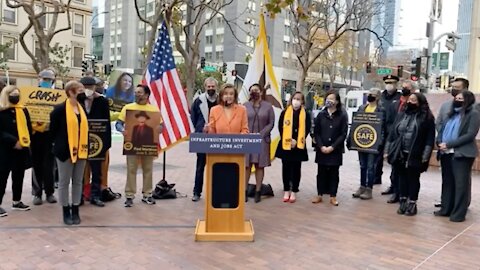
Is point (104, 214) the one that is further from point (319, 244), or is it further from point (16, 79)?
point (16, 79)

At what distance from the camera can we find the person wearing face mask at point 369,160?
8.42 metres

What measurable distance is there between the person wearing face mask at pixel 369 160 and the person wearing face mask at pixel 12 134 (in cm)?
509

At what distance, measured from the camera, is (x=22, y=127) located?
678 centimetres

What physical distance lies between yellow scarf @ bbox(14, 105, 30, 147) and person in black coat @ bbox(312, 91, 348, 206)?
417 cm

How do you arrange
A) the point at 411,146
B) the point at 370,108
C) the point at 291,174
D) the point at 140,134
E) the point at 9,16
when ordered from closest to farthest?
the point at 411,146 → the point at 140,134 → the point at 291,174 → the point at 370,108 → the point at 9,16

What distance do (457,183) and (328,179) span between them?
6.47 feet

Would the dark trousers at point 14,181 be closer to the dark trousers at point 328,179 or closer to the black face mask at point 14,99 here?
the black face mask at point 14,99

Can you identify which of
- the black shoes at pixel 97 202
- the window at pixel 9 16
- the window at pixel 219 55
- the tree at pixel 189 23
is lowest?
the black shoes at pixel 97 202

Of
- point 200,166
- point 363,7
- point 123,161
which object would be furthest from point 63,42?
point 200,166

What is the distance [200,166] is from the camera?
7.90 metres

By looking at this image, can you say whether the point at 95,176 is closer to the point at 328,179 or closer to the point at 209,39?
the point at 328,179

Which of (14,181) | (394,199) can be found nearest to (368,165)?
(394,199)

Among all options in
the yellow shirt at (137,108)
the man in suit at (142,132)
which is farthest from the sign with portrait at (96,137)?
the man in suit at (142,132)

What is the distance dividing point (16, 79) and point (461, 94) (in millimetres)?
49940
